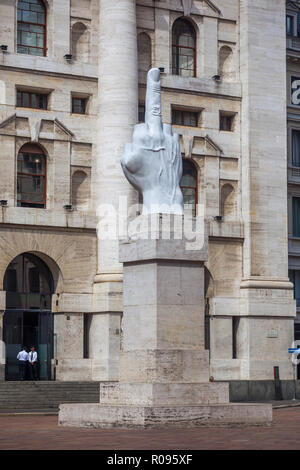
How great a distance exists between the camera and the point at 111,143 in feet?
172

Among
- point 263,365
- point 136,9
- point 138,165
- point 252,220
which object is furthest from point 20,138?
point 138,165

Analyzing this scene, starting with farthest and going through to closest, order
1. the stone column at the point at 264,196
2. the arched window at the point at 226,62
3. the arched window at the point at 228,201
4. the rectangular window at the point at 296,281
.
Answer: the rectangular window at the point at 296,281, the arched window at the point at 226,62, the arched window at the point at 228,201, the stone column at the point at 264,196

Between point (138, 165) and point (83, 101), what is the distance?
22570 mm

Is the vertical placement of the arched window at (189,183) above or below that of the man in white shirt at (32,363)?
above

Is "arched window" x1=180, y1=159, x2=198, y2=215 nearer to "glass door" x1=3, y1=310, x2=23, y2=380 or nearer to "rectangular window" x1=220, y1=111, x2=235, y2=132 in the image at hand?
"rectangular window" x1=220, y1=111, x2=235, y2=132

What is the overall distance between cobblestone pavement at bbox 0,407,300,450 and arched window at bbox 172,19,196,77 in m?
29.5

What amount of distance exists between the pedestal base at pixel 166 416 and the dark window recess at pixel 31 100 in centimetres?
2478

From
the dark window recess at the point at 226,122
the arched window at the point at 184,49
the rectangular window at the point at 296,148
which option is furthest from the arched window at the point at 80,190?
the rectangular window at the point at 296,148

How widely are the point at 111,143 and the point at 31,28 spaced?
23.7 ft

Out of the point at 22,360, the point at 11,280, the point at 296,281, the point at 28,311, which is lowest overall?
the point at 22,360

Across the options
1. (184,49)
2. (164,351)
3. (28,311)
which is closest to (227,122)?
(184,49)

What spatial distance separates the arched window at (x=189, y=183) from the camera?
55.8 metres

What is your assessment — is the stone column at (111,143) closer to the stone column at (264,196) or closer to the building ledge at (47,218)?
the building ledge at (47,218)

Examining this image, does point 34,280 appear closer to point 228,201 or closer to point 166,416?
point 228,201
